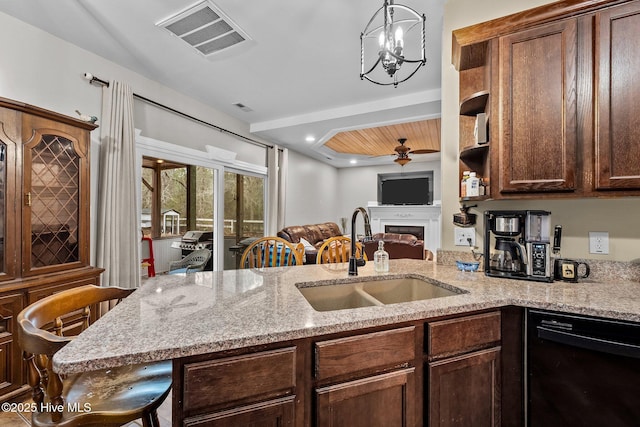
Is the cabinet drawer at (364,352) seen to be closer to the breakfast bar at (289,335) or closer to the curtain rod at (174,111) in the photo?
the breakfast bar at (289,335)

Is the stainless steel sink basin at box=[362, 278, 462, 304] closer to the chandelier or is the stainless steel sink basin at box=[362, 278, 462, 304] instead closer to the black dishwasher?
the black dishwasher

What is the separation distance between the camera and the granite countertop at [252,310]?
85 centimetres

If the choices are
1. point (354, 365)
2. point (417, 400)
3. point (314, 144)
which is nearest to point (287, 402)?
point (354, 365)

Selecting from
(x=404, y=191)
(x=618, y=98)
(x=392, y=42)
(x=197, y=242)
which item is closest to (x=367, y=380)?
(x=392, y=42)

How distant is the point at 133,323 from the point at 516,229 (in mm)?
1889

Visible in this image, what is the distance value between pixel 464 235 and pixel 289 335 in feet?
5.22

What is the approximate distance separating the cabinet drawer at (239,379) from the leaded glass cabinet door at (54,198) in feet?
6.33

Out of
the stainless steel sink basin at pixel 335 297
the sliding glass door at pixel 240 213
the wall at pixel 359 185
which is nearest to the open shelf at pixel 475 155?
the stainless steel sink basin at pixel 335 297

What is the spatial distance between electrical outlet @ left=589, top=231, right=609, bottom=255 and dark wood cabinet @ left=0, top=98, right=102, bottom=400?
135 inches

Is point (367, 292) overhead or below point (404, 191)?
below

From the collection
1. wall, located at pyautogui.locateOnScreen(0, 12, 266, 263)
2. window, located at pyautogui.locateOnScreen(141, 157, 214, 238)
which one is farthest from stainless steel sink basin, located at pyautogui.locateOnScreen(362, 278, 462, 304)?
window, located at pyautogui.locateOnScreen(141, 157, 214, 238)

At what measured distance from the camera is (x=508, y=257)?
1788 millimetres

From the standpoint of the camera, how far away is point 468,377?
1.26 meters

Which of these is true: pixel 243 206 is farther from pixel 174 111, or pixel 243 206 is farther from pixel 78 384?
pixel 78 384
